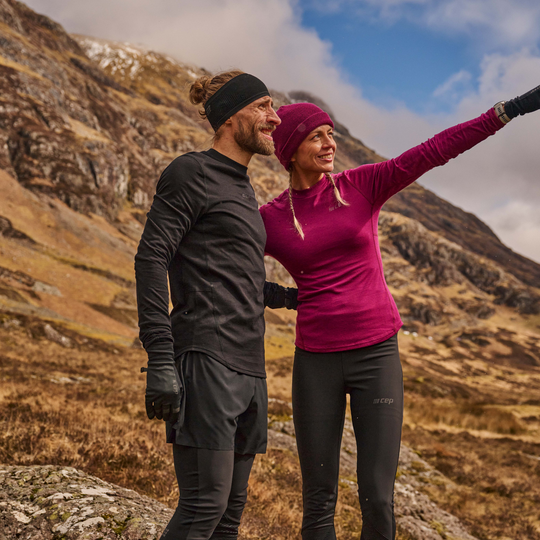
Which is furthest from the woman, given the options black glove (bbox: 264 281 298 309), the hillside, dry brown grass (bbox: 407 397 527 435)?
dry brown grass (bbox: 407 397 527 435)

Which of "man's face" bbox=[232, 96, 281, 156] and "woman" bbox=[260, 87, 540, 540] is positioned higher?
"man's face" bbox=[232, 96, 281, 156]

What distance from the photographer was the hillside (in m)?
6.43

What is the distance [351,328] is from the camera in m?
3.20

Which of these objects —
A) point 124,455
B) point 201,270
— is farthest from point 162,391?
point 124,455

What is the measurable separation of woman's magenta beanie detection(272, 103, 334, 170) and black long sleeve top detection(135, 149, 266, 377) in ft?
3.10

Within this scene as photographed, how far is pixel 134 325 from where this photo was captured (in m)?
49.2

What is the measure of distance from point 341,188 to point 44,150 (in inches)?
3957

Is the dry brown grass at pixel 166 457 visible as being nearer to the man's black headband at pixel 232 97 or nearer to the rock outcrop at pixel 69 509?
the rock outcrop at pixel 69 509

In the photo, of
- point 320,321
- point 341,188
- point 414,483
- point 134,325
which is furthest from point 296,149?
point 134,325

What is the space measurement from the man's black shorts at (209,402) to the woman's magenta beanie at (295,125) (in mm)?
1832

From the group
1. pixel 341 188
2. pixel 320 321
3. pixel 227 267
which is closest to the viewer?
pixel 227 267

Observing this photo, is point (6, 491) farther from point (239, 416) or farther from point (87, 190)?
point (87, 190)

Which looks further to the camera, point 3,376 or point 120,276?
point 120,276

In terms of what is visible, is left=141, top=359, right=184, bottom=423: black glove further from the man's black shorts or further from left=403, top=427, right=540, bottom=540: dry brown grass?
left=403, top=427, right=540, bottom=540: dry brown grass
